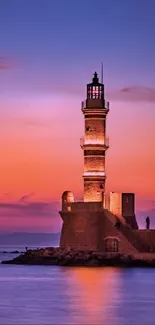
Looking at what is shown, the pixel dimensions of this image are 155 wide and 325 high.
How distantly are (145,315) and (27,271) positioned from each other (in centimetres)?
2623

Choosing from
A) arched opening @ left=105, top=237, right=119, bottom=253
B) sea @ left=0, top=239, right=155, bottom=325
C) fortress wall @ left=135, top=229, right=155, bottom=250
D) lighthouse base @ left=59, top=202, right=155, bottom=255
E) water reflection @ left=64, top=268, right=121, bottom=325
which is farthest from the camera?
fortress wall @ left=135, top=229, right=155, bottom=250

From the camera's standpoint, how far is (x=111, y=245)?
66688 millimetres

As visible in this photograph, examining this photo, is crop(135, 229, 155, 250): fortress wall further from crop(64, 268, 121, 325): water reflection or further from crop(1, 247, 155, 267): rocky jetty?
crop(64, 268, 121, 325): water reflection

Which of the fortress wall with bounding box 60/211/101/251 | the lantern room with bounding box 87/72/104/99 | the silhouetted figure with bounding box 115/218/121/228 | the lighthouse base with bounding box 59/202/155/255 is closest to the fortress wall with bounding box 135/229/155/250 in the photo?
the lighthouse base with bounding box 59/202/155/255

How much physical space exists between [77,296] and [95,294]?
3.87ft

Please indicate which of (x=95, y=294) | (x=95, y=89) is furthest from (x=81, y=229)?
→ (x=95, y=294)

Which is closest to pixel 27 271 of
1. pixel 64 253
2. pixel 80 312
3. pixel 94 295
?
pixel 64 253

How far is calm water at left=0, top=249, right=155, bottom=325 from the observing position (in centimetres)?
4219

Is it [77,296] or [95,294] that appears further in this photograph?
[95,294]

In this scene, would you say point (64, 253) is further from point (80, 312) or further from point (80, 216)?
point (80, 312)

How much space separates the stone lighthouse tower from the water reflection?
4442 mm

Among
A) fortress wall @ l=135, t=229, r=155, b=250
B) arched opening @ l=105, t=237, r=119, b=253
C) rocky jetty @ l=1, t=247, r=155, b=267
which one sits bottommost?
rocky jetty @ l=1, t=247, r=155, b=267

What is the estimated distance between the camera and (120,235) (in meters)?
65.9

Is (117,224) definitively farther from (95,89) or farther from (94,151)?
(95,89)
